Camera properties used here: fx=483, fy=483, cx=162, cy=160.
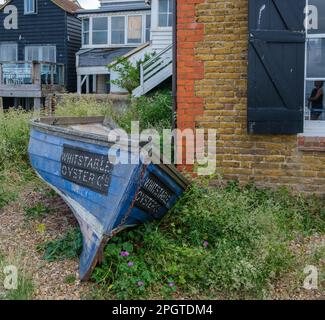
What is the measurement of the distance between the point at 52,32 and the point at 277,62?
23566 mm

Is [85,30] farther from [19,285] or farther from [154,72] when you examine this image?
[19,285]

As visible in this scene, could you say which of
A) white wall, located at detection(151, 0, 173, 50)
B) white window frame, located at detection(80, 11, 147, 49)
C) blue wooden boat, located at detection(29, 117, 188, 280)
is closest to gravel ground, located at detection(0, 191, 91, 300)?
blue wooden boat, located at detection(29, 117, 188, 280)

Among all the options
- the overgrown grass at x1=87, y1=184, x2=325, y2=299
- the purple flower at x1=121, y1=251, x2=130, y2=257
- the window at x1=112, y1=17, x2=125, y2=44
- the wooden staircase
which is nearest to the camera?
the overgrown grass at x1=87, y1=184, x2=325, y2=299

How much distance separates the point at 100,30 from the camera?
2648cm

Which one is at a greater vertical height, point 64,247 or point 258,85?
point 258,85

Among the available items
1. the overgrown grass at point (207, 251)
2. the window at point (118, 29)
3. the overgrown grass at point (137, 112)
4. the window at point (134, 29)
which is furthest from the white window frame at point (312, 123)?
the window at point (118, 29)

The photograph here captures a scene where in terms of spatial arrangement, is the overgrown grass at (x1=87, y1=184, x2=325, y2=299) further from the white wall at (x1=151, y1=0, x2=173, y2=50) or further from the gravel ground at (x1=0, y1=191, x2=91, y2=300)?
the white wall at (x1=151, y1=0, x2=173, y2=50)

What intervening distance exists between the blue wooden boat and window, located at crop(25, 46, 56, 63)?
23173 mm

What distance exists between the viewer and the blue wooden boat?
436 centimetres

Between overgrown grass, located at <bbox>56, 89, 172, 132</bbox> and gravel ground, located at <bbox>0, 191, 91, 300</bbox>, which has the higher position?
overgrown grass, located at <bbox>56, 89, 172, 132</bbox>

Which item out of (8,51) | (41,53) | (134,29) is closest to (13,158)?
(134,29)

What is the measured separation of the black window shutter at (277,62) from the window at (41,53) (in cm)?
2316

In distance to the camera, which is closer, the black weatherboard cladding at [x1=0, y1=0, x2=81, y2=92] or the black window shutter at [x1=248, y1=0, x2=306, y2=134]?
the black window shutter at [x1=248, y1=0, x2=306, y2=134]

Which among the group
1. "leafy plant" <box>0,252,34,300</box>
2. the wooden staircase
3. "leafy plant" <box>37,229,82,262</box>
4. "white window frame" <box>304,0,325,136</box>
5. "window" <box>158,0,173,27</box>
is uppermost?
"window" <box>158,0,173,27</box>
